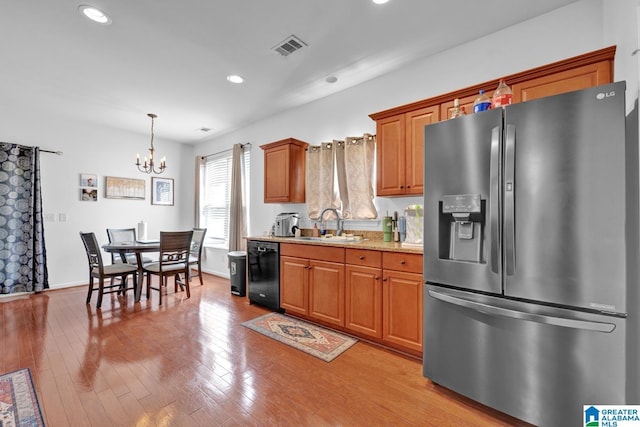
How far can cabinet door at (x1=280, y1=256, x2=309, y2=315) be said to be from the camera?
10.4 ft

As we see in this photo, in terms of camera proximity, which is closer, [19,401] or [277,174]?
[19,401]

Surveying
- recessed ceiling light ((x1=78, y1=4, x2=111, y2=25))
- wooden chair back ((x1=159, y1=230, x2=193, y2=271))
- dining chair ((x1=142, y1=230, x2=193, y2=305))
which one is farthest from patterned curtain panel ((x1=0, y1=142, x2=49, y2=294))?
recessed ceiling light ((x1=78, y1=4, x2=111, y2=25))

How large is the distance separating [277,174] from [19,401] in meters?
3.19

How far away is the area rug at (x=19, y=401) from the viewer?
164 centimetres

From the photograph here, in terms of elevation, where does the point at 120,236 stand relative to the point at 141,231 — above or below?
below

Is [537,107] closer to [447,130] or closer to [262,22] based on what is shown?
[447,130]

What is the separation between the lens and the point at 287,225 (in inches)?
155

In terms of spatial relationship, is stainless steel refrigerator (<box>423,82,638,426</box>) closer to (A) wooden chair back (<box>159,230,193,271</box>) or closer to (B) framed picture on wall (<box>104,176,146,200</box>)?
(A) wooden chair back (<box>159,230,193,271</box>)

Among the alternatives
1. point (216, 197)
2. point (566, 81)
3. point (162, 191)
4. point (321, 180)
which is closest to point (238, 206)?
point (216, 197)

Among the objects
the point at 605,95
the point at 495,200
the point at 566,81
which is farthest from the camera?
the point at 566,81

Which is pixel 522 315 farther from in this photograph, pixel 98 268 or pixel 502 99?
pixel 98 268

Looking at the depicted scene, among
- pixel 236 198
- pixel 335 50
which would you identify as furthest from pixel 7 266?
pixel 335 50

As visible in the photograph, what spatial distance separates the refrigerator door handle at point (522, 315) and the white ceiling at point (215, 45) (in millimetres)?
2248

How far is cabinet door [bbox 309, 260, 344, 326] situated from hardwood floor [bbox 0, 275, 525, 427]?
399 mm
